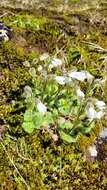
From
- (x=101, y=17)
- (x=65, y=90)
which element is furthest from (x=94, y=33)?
(x=65, y=90)

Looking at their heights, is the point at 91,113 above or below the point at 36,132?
above

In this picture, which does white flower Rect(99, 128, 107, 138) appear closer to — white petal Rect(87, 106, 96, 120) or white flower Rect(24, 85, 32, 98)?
white petal Rect(87, 106, 96, 120)

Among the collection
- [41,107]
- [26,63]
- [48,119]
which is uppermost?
[26,63]

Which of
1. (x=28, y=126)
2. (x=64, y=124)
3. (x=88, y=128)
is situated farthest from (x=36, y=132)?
(x=88, y=128)

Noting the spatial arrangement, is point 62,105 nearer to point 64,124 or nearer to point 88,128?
point 64,124

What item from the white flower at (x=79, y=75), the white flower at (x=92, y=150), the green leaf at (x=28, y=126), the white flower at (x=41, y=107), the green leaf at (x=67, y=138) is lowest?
the white flower at (x=92, y=150)

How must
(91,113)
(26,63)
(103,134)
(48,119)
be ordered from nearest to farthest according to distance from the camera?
(91,113) → (48,119) → (103,134) → (26,63)

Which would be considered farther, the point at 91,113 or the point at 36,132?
the point at 36,132

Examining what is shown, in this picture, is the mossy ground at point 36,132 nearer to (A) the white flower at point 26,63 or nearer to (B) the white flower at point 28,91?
(A) the white flower at point 26,63

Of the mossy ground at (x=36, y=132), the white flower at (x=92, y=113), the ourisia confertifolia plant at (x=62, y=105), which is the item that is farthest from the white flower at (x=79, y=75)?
the mossy ground at (x=36, y=132)
